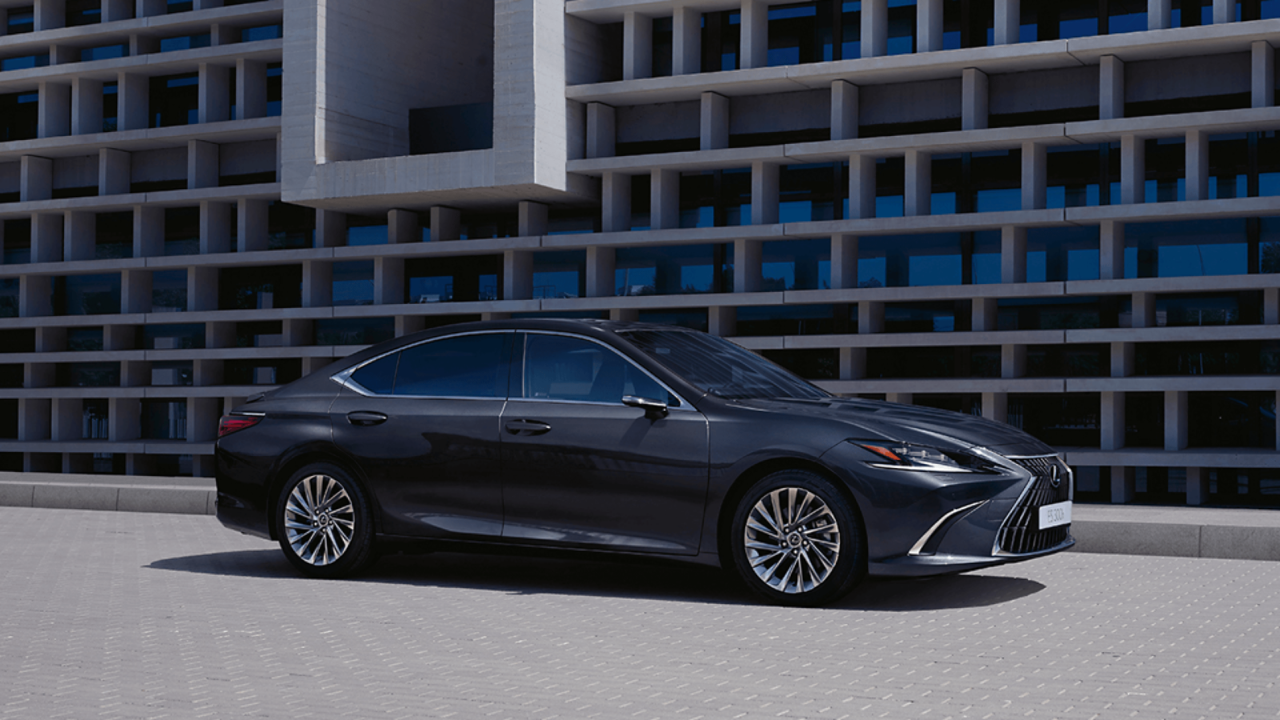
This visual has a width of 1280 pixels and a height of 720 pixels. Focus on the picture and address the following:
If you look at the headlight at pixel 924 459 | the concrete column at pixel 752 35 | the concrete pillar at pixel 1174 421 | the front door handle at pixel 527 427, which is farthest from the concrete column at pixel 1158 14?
the front door handle at pixel 527 427

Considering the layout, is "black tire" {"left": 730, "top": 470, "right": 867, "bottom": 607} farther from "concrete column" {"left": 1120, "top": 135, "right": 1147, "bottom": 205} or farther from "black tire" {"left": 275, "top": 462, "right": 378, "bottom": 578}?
"concrete column" {"left": 1120, "top": 135, "right": 1147, "bottom": 205}

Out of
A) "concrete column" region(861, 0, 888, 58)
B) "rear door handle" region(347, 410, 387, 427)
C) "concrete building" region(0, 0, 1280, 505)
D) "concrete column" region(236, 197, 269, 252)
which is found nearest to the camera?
"rear door handle" region(347, 410, 387, 427)

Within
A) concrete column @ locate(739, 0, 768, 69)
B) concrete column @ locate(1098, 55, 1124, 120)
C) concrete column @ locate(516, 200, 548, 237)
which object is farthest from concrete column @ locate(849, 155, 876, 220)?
concrete column @ locate(516, 200, 548, 237)

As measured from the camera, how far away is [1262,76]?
14562mm

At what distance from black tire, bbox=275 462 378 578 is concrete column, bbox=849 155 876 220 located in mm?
8449

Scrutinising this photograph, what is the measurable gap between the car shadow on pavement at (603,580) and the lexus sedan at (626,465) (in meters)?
0.27

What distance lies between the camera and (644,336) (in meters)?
9.03

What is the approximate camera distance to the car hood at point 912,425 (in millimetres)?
7953

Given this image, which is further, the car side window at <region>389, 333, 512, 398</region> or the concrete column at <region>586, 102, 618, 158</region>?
the concrete column at <region>586, 102, 618, 158</region>

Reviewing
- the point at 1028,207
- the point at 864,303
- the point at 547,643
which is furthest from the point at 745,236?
the point at 547,643

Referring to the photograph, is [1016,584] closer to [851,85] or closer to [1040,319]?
[1040,319]

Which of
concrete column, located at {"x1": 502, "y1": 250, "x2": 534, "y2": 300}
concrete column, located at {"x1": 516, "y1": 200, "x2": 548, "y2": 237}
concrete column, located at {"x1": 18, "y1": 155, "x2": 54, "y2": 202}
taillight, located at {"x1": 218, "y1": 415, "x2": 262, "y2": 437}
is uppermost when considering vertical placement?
concrete column, located at {"x1": 18, "y1": 155, "x2": 54, "y2": 202}

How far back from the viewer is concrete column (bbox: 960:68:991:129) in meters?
15.9

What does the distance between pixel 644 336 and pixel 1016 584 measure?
8.50 ft
